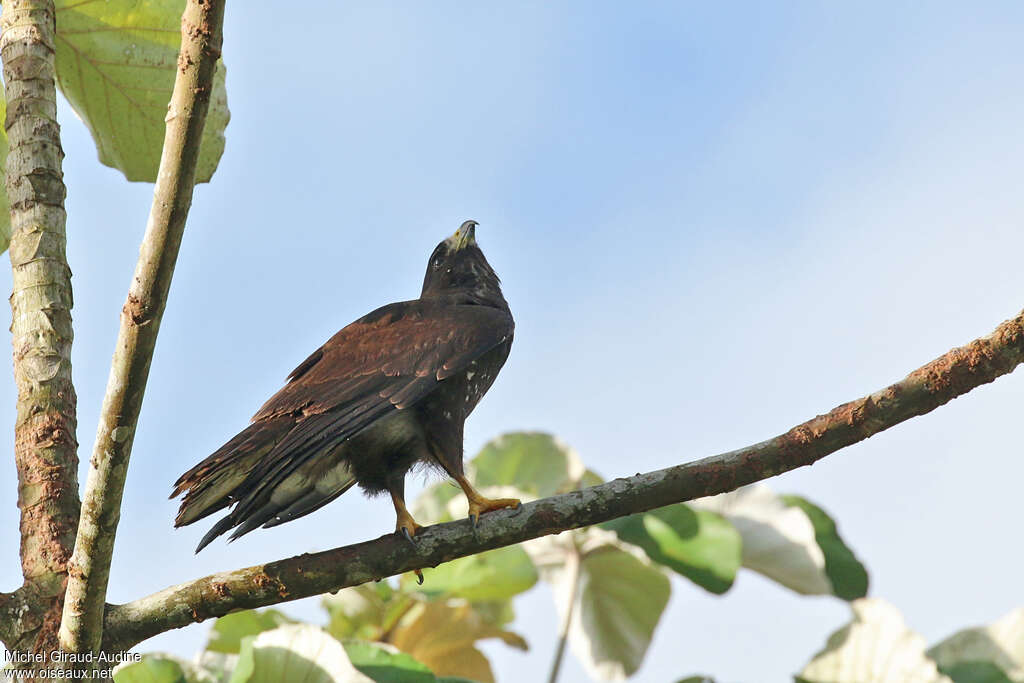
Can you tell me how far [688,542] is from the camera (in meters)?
3.75

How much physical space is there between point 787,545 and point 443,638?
1317mm

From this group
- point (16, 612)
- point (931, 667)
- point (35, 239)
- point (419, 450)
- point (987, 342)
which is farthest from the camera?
point (419, 450)

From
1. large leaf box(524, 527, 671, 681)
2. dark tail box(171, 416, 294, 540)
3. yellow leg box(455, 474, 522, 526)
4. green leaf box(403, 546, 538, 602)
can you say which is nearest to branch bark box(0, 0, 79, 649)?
dark tail box(171, 416, 294, 540)

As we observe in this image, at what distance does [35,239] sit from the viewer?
316 cm

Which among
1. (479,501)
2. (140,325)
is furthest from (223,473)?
(140,325)

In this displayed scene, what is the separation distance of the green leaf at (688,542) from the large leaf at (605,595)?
17.1 inches

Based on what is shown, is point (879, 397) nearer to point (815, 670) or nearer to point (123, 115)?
point (815, 670)

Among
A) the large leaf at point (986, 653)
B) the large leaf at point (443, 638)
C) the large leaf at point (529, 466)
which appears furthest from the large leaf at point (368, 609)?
the large leaf at point (986, 653)

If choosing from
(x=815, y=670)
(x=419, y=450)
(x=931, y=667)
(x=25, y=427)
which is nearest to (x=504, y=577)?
(x=419, y=450)

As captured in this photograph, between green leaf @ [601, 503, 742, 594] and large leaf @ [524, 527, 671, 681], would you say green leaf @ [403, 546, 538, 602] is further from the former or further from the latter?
green leaf @ [601, 503, 742, 594]

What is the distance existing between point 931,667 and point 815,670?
375mm

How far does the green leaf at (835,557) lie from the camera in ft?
13.1

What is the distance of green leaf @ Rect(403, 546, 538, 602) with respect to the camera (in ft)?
12.6

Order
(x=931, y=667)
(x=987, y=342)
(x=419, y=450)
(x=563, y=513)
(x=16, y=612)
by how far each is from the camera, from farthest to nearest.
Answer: (x=419, y=450) < (x=931, y=667) < (x=563, y=513) < (x=16, y=612) < (x=987, y=342)
